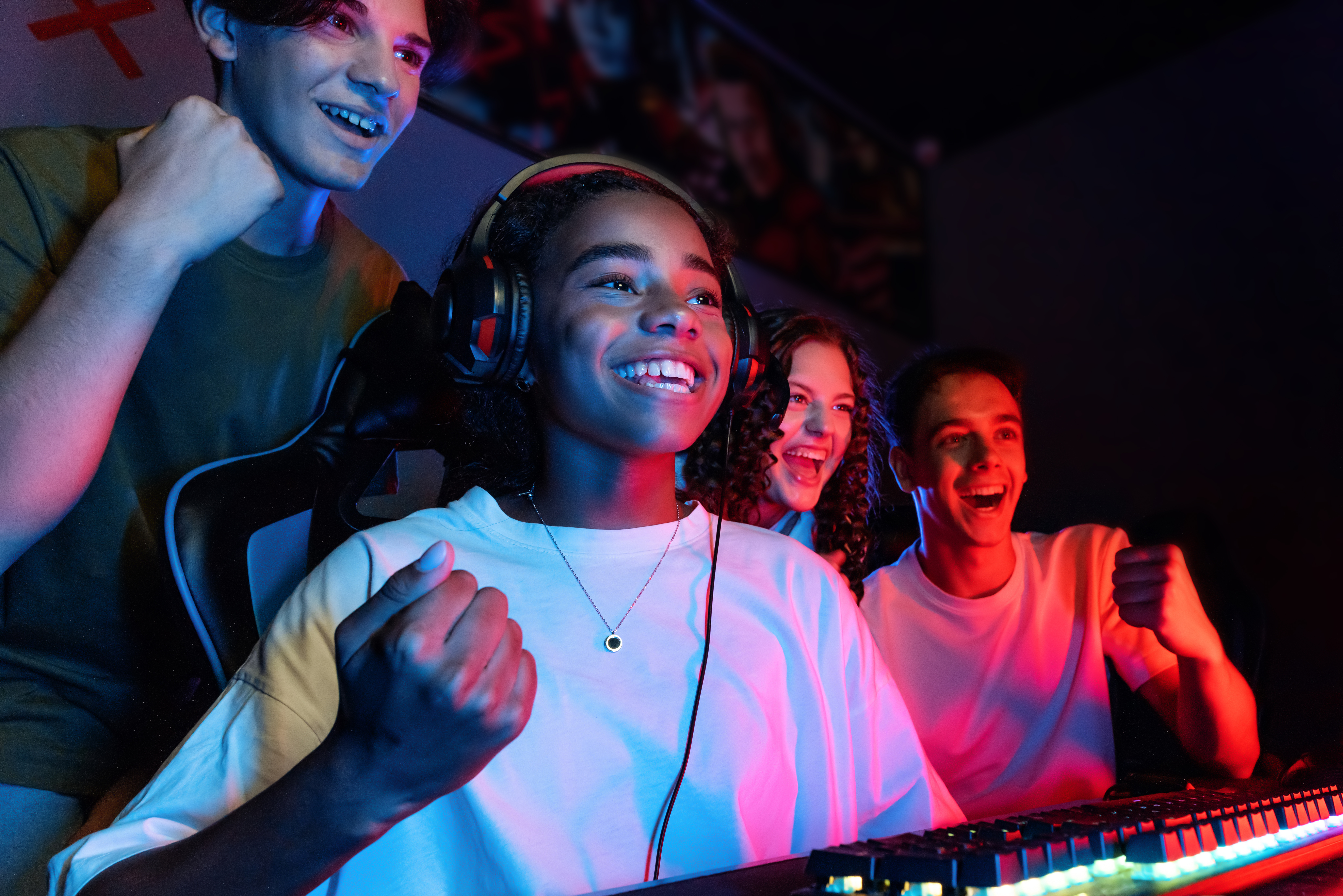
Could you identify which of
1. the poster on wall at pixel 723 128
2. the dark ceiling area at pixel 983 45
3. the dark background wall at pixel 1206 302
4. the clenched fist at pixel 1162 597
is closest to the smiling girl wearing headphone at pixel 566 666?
the clenched fist at pixel 1162 597

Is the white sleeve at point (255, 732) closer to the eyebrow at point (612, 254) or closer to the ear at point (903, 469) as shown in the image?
the eyebrow at point (612, 254)

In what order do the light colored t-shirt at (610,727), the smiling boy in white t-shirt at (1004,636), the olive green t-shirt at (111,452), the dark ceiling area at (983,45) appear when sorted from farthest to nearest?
the dark ceiling area at (983,45), the smiling boy in white t-shirt at (1004,636), the olive green t-shirt at (111,452), the light colored t-shirt at (610,727)

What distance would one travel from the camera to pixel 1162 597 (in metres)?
0.86

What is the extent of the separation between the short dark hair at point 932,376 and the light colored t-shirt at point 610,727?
402 mm

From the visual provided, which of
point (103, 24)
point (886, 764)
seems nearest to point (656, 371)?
point (886, 764)

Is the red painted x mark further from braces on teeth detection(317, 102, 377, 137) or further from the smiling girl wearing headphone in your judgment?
the smiling girl wearing headphone

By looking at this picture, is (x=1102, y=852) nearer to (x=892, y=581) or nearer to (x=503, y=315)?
(x=503, y=315)

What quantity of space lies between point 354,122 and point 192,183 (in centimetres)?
22

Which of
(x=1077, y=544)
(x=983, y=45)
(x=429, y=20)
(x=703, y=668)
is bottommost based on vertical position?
(x=703, y=668)

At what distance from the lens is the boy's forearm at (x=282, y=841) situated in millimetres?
456

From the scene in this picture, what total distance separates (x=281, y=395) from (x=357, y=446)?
3.6 inches

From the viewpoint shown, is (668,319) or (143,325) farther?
(668,319)

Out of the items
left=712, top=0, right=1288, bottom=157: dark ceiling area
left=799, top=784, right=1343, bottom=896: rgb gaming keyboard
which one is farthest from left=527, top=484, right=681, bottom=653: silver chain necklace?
left=712, top=0, right=1288, bottom=157: dark ceiling area

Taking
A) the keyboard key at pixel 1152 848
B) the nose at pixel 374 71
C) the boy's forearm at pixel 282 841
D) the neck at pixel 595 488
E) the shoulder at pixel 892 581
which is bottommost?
the keyboard key at pixel 1152 848
